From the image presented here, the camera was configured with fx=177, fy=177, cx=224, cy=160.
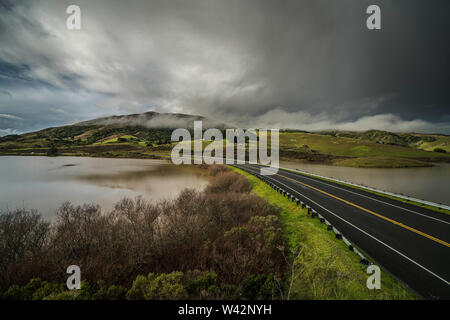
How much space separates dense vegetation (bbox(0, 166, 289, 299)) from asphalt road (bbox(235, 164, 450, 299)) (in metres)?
4.06

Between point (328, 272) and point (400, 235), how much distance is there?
6.19 m

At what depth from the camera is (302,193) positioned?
18.9m

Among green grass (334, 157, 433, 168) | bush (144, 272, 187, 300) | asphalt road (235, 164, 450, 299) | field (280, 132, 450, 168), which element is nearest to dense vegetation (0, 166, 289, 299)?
Result: bush (144, 272, 187, 300)

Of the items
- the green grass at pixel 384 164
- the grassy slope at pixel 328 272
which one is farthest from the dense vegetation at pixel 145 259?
the green grass at pixel 384 164

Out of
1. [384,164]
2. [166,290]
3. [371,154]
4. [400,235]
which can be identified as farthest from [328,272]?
[371,154]

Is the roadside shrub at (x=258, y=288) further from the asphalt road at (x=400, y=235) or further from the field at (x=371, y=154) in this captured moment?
the field at (x=371, y=154)

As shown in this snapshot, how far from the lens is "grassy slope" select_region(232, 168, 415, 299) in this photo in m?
5.45

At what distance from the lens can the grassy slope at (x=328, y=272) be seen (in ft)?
17.9

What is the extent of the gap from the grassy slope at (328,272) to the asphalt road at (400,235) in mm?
943

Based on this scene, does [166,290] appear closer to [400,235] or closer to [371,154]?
[400,235]

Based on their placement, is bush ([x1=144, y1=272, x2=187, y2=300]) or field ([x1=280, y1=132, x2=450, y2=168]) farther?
field ([x1=280, y1=132, x2=450, y2=168])

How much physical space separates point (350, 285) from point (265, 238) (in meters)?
3.88

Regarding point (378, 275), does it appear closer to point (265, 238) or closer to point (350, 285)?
point (350, 285)

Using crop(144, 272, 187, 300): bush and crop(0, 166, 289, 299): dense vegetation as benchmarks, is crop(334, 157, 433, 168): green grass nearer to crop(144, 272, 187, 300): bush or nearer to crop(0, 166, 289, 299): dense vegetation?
crop(0, 166, 289, 299): dense vegetation
